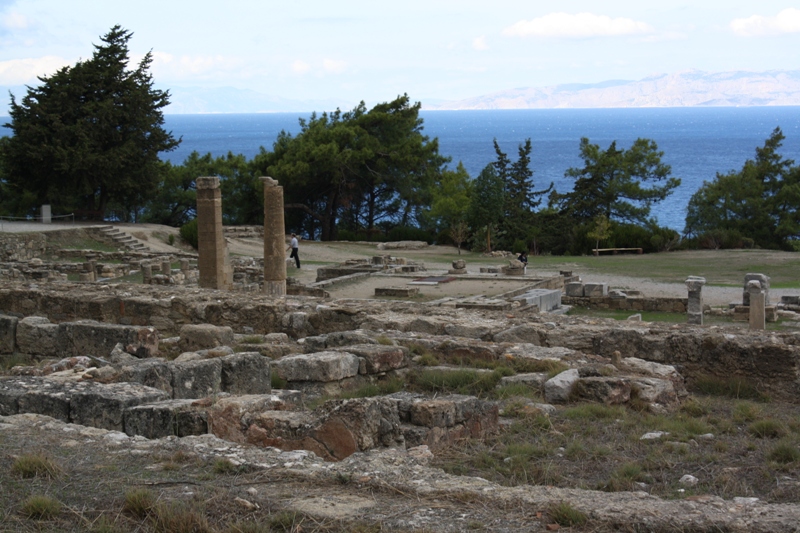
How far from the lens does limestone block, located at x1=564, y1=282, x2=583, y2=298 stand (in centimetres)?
2552

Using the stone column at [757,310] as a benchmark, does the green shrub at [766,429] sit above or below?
above

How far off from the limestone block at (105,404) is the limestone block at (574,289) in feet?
65.2

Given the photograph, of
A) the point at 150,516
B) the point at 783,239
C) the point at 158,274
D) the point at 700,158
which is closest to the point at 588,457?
the point at 150,516

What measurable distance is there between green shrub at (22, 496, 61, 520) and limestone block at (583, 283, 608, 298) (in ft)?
72.5

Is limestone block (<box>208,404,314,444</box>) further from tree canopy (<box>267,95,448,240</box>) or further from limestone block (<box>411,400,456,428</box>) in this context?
tree canopy (<box>267,95,448,240</box>)

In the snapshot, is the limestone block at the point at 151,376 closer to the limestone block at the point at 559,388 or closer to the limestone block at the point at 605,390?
the limestone block at the point at 559,388

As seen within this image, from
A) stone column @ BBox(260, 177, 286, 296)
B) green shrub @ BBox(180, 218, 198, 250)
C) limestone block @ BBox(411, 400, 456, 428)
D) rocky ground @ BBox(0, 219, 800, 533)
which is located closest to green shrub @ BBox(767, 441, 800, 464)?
rocky ground @ BBox(0, 219, 800, 533)

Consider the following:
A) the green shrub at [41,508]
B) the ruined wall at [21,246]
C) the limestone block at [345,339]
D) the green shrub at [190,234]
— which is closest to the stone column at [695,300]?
the limestone block at [345,339]

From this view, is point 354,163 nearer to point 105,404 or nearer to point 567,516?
point 105,404

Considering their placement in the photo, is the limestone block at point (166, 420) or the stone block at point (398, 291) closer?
the limestone block at point (166, 420)

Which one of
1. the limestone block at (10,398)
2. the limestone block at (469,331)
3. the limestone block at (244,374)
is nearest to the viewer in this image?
the limestone block at (10,398)

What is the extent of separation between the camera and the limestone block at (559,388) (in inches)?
298

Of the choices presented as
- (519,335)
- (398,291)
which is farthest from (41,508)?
(398,291)

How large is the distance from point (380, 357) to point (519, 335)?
2078 mm
